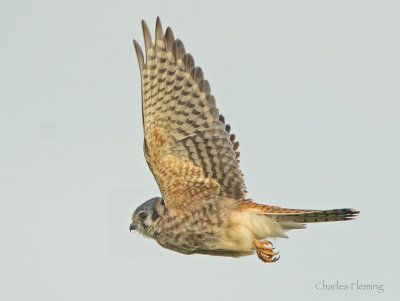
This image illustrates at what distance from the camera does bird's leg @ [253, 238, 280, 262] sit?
11.1 meters

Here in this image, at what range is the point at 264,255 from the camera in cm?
1116

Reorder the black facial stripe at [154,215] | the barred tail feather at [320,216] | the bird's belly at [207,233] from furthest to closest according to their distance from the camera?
1. the black facial stripe at [154,215]
2. the bird's belly at [207,233]
3. the barred tail feather at [320,216]

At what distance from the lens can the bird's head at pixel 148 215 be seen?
11516mm

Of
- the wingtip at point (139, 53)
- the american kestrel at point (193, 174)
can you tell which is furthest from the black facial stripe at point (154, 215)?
the wingtip at point (139, 53)

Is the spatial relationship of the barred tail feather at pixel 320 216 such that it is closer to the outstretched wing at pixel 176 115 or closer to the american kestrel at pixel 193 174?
the american kestrel at pixel 193 174

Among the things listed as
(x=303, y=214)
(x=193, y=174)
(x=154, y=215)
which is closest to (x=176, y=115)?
(x=193, y=174)

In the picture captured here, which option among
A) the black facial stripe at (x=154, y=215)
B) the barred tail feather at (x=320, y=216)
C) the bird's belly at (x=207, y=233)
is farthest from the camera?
the black facial stripe at (x=154, y=215)

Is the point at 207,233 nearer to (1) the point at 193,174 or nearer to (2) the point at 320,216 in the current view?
(1) the point at 193,174

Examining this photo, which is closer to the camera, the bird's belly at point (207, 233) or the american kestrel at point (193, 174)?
the american kestrel at point (193, 174)

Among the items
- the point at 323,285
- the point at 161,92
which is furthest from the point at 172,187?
the point at 323,285

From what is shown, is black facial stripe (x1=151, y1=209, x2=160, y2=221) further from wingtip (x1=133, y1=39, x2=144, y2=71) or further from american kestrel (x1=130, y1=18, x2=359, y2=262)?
wingtip (x1=133, y1=39, x2=144, y2=71)

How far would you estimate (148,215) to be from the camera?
11664 millimetres

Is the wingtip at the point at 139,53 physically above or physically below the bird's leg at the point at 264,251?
above

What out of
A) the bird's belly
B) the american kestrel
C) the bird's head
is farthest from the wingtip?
the bird's belly
